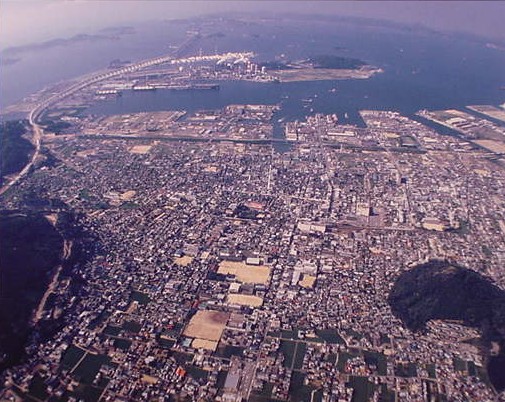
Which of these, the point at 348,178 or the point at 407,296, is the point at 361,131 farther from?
the point at 407,296

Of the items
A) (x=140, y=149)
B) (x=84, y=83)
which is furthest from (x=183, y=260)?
(x=84, y=83)

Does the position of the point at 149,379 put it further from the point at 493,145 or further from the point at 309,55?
the point at 309,55

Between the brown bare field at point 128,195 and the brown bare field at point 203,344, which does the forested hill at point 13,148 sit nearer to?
the brown bare field at point 128,195

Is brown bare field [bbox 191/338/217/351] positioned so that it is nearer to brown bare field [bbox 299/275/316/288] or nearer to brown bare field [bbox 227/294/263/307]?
brown bare field [bbox 227/294/263/307]

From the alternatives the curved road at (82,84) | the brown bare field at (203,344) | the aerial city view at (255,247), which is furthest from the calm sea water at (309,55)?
the brown bare field at (203,344)

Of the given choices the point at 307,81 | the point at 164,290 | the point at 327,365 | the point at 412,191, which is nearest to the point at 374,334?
the point at 327,365

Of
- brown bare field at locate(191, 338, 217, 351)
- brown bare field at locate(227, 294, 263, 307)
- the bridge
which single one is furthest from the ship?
brown bare field at locate(191, 338, 217, 351)
